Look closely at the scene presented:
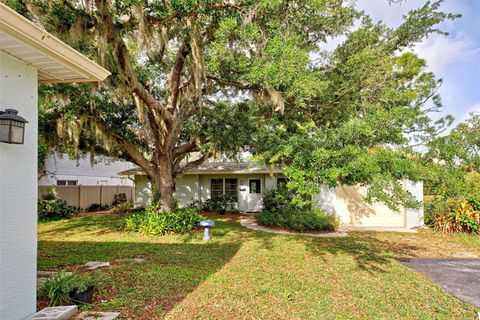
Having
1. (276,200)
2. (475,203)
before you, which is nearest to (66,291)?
(276,200)

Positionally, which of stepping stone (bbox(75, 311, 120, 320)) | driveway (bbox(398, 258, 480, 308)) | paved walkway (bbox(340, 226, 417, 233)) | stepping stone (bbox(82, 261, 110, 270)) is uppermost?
stepping stone (bbox(75, 311, 120, 320))

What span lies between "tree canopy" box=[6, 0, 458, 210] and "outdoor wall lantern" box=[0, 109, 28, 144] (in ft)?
11.4

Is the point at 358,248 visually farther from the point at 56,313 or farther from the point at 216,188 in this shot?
the point at 216,188

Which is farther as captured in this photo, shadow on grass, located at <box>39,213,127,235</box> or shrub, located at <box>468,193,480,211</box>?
shadow on grass, located at <box>39,213,127,235</box>

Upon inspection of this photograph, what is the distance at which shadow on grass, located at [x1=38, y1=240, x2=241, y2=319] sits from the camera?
3963 mm

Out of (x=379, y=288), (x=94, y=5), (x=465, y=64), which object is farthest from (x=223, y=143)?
(x=465, y=64)

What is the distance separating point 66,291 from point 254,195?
12.9m

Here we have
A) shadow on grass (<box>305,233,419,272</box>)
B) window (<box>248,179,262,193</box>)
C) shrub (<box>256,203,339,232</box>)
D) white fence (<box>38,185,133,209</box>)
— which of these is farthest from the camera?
window (<box>248,179,262,193</box>)

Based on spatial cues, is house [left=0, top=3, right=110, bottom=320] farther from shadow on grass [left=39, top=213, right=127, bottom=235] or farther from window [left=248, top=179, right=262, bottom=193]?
window [left=248, top=179, right=262, bottom=193]

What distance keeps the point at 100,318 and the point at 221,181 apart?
13.6 metres

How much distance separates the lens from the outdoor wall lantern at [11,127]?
2614 millimetres

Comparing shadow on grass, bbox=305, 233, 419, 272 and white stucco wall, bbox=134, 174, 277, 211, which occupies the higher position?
white stucco wall, bbox=134, 174, 277, 211

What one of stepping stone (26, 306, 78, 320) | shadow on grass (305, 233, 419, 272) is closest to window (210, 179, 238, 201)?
shadow on grass (305, 233, 419, 272)

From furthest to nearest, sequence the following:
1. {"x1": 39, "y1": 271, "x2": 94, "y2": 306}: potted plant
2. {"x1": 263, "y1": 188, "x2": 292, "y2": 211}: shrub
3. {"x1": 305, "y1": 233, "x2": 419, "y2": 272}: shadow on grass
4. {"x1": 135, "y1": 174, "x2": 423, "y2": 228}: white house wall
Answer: {"x1": 263, "y1": 188, "x2": 292, "y2": 211}: shrub → {"x1": 135, "y1": 174, "x2": 423, "y2": 228}: white house wall → {"x1": 305, "y1": 233, "x2": 419, "y2": 272}: shadow on grass → {"x1": 39, "y1": 271, "x2": 94, "y2": 306}: potted plant
